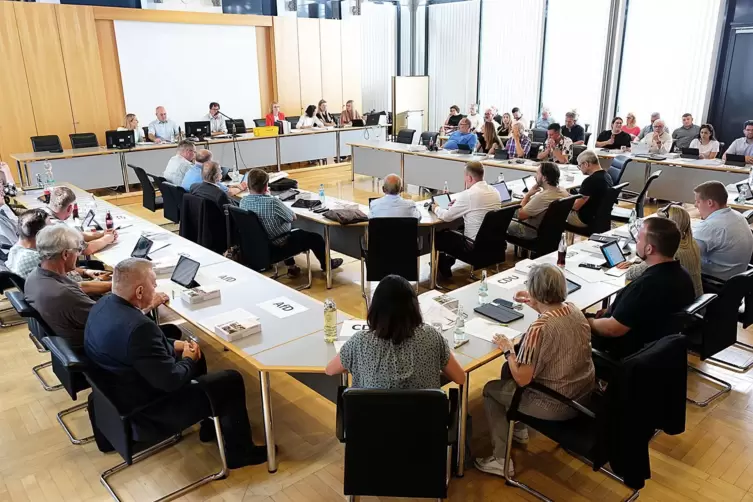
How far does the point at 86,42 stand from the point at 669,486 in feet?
35.9

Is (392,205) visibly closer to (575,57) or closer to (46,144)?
(46,144)

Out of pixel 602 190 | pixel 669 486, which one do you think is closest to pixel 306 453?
pixel 669 486

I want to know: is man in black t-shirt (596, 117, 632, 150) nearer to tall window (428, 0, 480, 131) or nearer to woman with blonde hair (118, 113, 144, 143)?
tall window (428, 0, 480, 131)

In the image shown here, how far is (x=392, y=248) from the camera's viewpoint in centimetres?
502

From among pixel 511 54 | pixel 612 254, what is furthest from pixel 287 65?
pixel 612 254

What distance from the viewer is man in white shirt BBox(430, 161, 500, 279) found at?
5344 mm

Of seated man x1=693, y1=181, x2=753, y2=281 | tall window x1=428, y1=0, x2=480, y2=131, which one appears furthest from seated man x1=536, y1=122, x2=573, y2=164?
tall window x1=428, y1=0, x2=480, y2=131

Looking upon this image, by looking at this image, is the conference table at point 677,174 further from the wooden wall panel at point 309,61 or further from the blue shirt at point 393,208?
the wooden wall panel at point 309,61

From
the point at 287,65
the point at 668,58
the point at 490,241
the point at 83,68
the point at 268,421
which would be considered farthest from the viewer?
the point at 287,65

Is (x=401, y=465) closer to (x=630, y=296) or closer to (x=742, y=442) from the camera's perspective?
(x=630, y=296)

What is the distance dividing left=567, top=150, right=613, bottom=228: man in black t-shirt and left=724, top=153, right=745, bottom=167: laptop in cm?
271

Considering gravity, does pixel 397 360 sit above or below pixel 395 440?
above

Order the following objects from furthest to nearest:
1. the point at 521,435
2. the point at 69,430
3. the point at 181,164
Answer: the point at 181,164
the point at 69,430
the point at 521,435

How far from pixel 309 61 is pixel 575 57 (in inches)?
228
